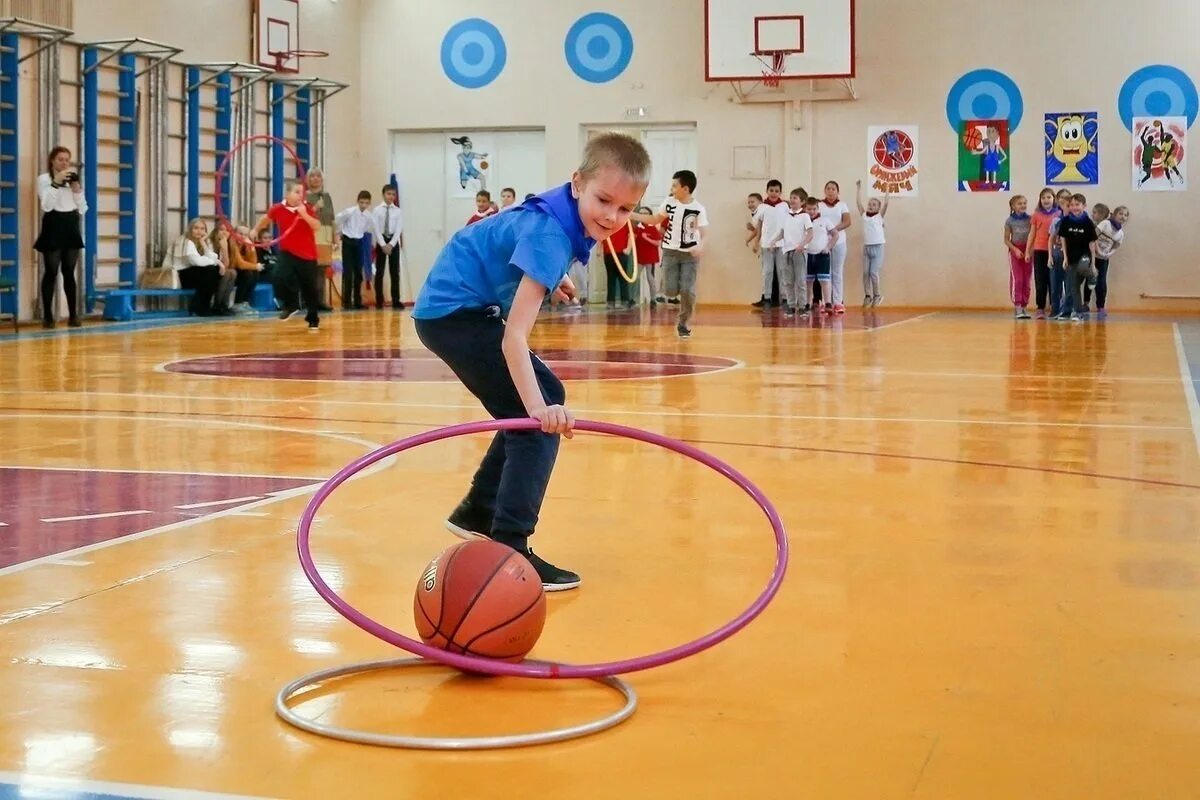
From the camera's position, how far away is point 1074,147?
81.4 feet

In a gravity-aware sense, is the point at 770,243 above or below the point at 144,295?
above

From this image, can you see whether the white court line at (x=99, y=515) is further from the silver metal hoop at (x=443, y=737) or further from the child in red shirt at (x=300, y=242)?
the child in red shirt at (x=300, y=242)

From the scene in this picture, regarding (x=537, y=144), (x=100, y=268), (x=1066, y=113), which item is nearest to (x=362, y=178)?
(x=537, y=144)

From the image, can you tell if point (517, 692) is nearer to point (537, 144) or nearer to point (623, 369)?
point (623, 369)

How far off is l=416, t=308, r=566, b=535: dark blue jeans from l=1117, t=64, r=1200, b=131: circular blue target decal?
22.2 m

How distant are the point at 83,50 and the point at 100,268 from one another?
3.02 meters

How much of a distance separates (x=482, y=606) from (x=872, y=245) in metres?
22.3

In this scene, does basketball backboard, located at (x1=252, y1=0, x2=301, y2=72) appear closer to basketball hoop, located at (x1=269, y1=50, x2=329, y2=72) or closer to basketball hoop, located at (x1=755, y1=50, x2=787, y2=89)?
basketball hoop, located at (x1=269, y1=50, x2=329, y2=72)

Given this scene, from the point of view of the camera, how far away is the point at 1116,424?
888 cm

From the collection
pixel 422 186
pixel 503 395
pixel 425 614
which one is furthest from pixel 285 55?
pixel 425 614

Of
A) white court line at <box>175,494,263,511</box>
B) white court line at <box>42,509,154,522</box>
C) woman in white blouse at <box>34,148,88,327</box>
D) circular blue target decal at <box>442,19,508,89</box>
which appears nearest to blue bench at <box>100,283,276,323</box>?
woman in white blouse at <box>34,148,88,327</box>

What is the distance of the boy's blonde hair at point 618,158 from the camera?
4.11 meters

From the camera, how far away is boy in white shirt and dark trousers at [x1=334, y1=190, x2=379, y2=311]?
2431cm

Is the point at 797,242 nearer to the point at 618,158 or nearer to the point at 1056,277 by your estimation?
the point at 1056,277
